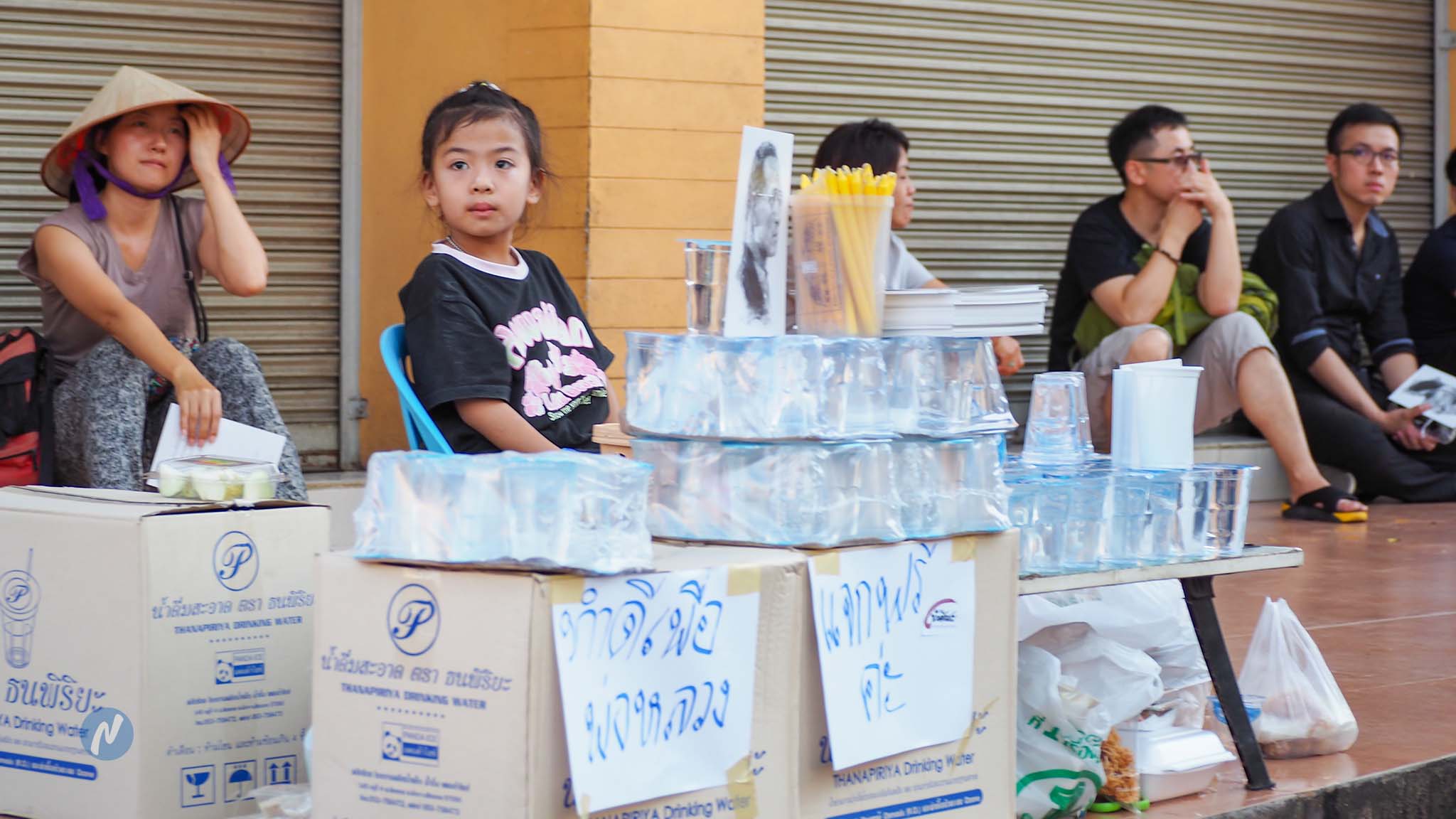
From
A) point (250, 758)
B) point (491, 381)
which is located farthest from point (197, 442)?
point (250, 758)

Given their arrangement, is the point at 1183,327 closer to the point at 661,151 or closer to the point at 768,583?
the point at 661,151

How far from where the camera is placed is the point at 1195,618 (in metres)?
2.90

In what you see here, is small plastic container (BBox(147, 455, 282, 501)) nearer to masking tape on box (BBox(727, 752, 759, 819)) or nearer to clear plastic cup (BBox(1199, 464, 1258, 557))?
masking tape on box (BBox(727, 752, 759, 819))

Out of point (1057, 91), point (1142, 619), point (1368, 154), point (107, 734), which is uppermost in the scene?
point (1057, 91)

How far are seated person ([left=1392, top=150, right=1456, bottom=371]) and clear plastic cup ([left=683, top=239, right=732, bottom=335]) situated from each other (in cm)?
596

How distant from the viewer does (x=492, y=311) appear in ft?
10.4

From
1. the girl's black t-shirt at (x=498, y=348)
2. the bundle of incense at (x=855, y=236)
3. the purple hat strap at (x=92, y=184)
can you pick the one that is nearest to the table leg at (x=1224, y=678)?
the bundle of incense at (x=855, y=236)

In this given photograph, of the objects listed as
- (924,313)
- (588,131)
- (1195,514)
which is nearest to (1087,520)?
(1195,514)

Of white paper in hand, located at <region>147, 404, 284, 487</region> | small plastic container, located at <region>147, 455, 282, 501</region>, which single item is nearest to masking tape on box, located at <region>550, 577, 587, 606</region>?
small plastic container, located at <region>147, 455, 282, 501</region>

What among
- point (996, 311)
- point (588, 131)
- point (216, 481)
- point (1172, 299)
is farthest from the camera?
point (1172, 299)

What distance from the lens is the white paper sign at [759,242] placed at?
95.7 inches

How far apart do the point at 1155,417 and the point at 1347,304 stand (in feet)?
15.8

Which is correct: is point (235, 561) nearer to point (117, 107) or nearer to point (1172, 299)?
point (117, 107)

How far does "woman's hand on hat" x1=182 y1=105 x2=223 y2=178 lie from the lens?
4.25 metres
